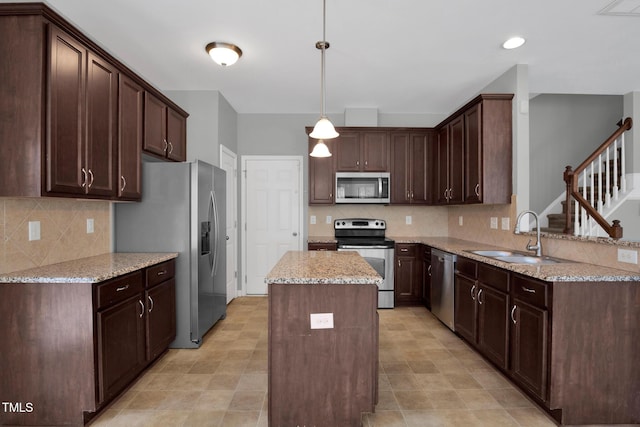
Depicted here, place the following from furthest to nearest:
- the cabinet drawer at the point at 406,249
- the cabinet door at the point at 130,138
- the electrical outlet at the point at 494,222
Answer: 1. the cabinet drawer at the point at 406,249
2. the electrical outlet at the point at 494,222
3. the cabinet door at the point at 130,138

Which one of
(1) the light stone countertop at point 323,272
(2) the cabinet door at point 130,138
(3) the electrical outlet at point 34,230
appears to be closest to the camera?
(1) the light stone countertop at point 323,272

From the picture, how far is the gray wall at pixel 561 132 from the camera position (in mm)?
4973

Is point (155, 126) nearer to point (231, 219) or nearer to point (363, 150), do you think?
point (231, 219)

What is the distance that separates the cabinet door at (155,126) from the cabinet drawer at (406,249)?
9.55ft

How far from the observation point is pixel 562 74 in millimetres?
3381

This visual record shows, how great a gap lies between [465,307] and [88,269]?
3060mm

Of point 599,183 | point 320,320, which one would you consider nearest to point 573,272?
point 320,320

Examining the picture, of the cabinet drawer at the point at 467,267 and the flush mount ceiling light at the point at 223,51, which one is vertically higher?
the flush mount ceiling light at the point at 223,51

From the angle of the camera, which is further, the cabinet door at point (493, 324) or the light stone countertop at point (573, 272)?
the cabinet door at point (493, 324)

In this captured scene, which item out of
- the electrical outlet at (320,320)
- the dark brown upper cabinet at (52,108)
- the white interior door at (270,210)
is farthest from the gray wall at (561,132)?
the dark brown upper cabinet at (52,108)

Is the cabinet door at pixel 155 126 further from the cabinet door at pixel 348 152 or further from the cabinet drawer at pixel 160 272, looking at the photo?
the cabinet door at pixel 348 152

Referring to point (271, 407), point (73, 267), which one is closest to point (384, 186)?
point (271, 407)

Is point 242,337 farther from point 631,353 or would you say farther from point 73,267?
point 631,353

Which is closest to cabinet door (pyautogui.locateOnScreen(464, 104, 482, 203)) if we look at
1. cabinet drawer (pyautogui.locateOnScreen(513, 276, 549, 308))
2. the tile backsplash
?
cabinet drawer (pyautogui.locateOnScreen(513, 276, 549, 308))
